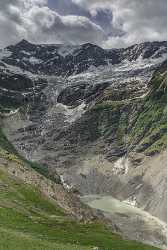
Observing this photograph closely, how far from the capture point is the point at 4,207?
79812 millimetres

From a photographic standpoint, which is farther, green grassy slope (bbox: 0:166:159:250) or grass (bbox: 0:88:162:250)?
grass (bbox: 0:88:162:250)

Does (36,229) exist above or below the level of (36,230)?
above

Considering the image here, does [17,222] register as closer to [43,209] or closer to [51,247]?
[51,247]

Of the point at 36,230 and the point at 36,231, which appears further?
the point at 36,230

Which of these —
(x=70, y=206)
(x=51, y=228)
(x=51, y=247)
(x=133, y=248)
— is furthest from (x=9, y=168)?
(x=51, y=247)

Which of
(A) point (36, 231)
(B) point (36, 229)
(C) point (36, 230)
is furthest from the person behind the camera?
(B) point (36, 229)

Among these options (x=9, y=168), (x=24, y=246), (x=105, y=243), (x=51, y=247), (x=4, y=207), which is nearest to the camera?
(x=24, y=246)

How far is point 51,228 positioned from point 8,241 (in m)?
26.0

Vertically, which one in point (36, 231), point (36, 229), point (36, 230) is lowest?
point (36, 231)

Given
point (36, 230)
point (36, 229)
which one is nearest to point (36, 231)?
point (36, 230)

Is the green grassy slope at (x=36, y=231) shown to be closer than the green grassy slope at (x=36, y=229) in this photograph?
Yes

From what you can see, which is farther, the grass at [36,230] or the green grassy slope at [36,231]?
the grass at [36,230]

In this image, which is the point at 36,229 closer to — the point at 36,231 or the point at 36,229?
the point at 36,229

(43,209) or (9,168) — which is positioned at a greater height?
(9,168)
